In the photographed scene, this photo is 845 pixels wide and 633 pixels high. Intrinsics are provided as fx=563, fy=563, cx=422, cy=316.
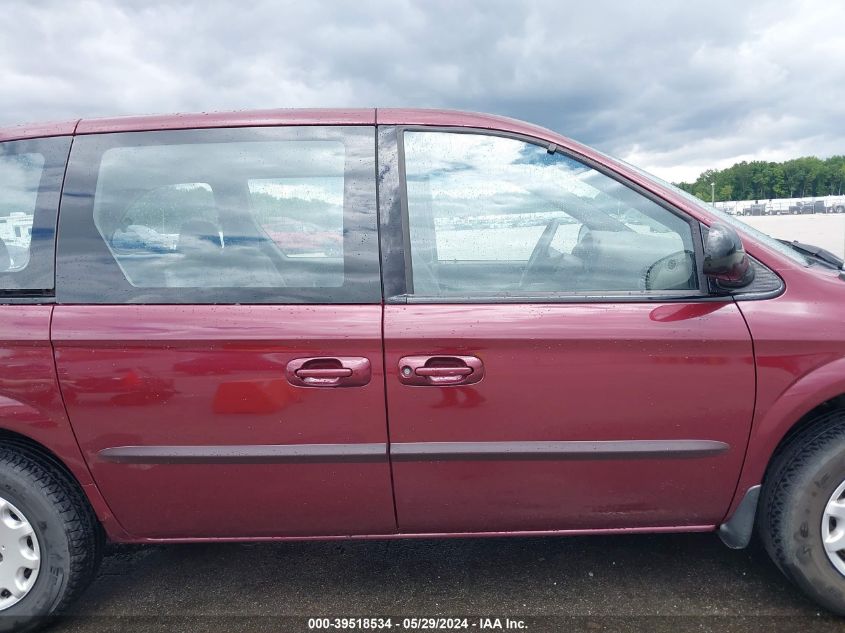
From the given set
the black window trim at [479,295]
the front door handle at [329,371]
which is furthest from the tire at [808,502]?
the front door handle at [329,371]

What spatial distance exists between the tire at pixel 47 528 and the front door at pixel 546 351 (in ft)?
3.69

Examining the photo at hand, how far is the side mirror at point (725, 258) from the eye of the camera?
173cm

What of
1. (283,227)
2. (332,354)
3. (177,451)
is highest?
(283,227)

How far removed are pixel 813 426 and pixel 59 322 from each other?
2548mm

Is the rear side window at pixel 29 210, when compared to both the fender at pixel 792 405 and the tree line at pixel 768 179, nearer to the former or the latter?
the fender at pixel 792 405

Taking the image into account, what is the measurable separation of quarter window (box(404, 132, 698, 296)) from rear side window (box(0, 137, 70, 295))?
1223mm

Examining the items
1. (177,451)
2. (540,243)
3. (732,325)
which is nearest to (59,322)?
(177,451)

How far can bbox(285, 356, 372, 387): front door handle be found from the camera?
5.92 feet

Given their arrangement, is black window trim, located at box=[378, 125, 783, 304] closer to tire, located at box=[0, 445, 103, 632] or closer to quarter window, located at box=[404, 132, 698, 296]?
quarter window, located at box=[404, 132, 698, 296]

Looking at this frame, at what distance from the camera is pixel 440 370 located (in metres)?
1.81

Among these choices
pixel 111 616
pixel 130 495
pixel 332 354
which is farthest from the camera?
pixel 111 616

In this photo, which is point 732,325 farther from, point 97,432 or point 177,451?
point 97,432

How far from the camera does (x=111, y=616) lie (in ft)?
6.86

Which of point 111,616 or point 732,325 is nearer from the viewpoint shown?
point 732,325
